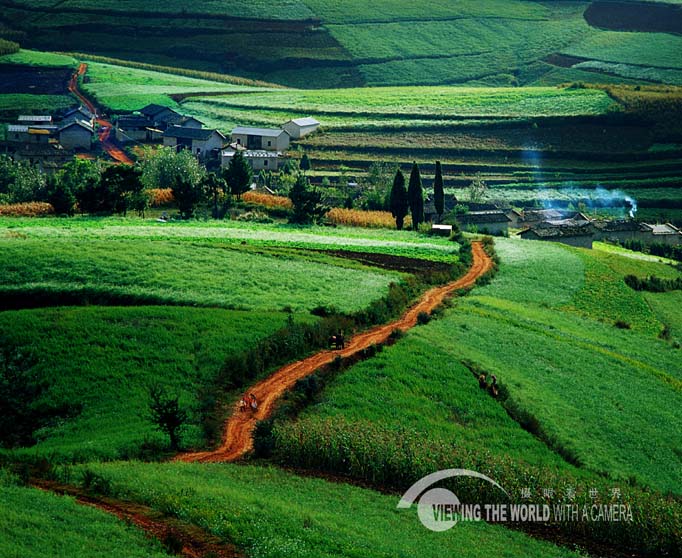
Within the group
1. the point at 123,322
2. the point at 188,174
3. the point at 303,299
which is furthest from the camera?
the point at 188,174

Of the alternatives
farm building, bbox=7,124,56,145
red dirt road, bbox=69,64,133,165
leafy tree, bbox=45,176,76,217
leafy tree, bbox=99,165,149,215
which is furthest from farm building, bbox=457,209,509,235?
farm building, bbox=7,124,56,145

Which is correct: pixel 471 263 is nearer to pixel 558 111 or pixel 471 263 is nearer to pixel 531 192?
pixel 531 192

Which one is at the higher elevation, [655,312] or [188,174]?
[188,174]

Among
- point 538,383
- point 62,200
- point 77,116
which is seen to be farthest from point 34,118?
point 538,383

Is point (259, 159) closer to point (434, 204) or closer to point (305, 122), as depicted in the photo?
point (305, 122)

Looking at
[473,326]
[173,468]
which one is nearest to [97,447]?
[173,468]

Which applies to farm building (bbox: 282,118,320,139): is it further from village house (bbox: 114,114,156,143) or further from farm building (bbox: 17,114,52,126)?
farm building (bbox: 17,114,52,126)

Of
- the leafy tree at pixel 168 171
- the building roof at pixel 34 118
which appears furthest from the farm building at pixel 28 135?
the leafy tree at pixel 168 171

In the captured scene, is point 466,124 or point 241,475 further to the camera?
point 466,124

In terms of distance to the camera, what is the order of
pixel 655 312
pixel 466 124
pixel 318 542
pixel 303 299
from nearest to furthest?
pixel 318 542 < pixel 303 299 < pixel 655 312 < pixel 466 124
